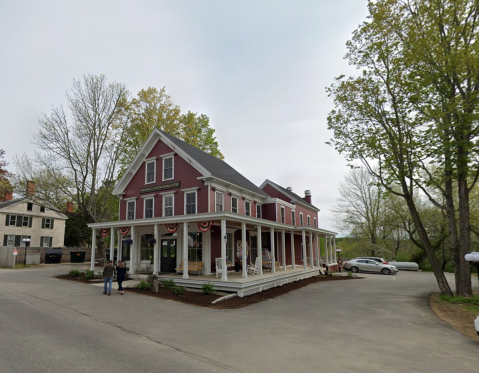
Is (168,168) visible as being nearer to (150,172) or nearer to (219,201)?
(150,172)

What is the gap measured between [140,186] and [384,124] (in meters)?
15.8

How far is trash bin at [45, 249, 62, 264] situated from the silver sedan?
1259 inches

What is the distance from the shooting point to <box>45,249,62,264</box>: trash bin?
32.3 meters

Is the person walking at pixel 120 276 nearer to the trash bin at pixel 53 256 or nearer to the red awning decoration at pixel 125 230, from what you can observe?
the red awning decoration at pixel 125 230

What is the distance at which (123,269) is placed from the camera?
Answer: 13.4 metres

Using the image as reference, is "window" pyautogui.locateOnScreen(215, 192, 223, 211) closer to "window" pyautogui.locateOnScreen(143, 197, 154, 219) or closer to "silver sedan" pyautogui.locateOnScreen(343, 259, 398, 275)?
"window" pyautogui.locateOnScreen(143, 197, 154, 219)

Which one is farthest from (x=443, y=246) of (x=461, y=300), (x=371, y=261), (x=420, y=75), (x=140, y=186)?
(x=140, y=186)

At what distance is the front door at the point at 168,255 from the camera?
696 inches

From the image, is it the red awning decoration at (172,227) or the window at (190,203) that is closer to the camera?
the red awning decoration at (172,227)

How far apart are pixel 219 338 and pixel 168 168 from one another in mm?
13597

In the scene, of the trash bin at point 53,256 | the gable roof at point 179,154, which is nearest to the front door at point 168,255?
the gable roof at point 179,154

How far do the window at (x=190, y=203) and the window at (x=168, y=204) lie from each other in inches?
49.2

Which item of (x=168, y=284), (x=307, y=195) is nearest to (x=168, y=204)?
(x=168, y=284)

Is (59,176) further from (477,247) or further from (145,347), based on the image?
(477,247)
